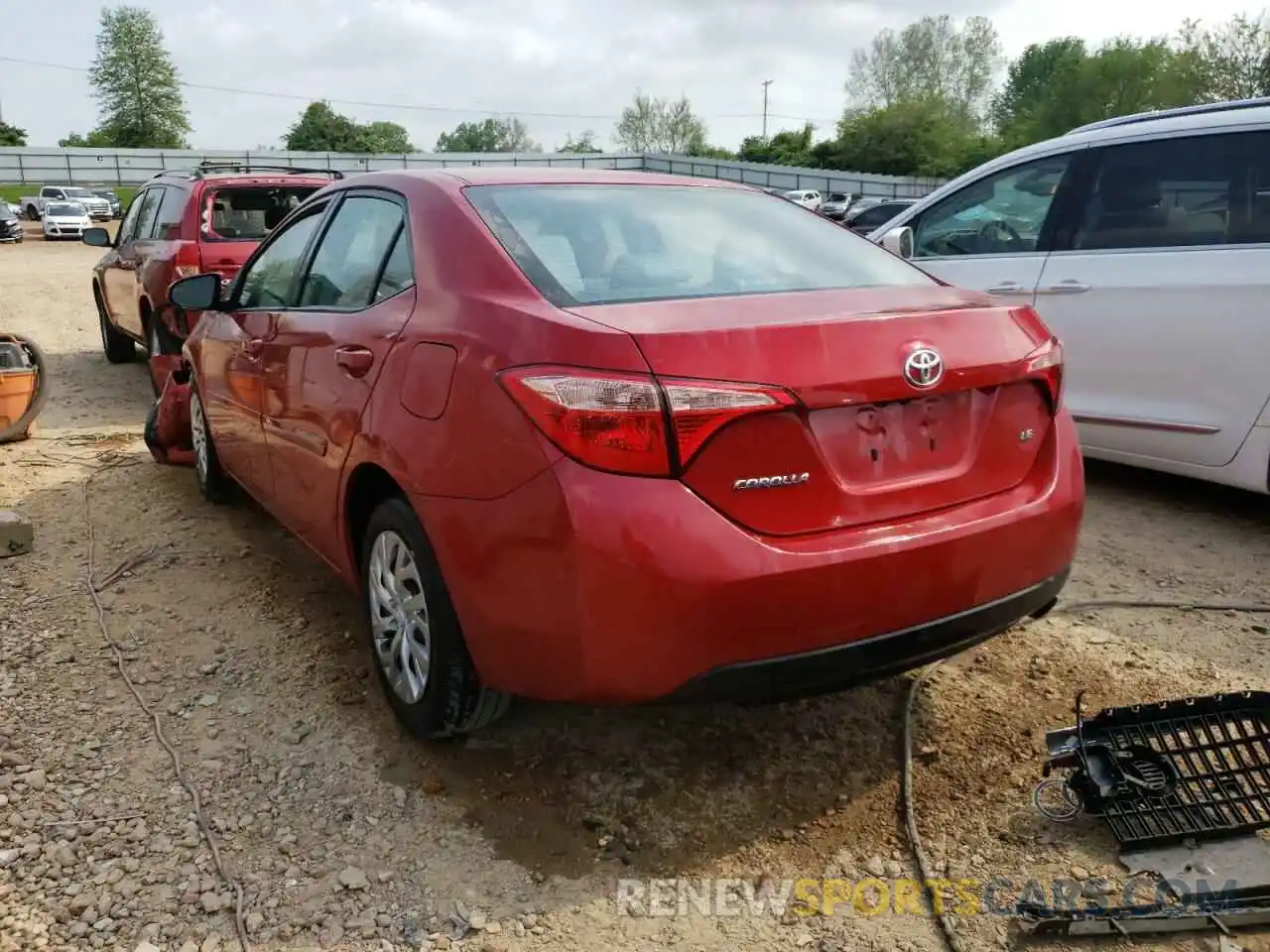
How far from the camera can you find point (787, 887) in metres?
2.42

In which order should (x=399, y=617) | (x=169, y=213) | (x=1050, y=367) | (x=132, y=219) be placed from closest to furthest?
(x=1050, y=367)
(x=399, y=617)
(x=169, y=213)
(x=132, y=219)

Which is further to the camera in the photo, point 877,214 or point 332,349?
point 877,214

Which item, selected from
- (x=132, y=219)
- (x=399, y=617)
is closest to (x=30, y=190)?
(x=132, y=219)

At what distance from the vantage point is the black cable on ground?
2.30 m

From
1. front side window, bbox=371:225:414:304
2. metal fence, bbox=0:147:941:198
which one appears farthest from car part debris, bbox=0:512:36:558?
metal fence, bbox=0:147:941:198

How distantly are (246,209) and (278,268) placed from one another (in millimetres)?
4215

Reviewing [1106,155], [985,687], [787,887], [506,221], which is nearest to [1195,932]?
[787,887]

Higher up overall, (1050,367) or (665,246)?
(665,246)

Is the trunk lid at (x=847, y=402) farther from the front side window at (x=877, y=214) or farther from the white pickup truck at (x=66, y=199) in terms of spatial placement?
the white pickup truck at (x=66, y=199)

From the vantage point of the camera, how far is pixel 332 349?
323 centimetres

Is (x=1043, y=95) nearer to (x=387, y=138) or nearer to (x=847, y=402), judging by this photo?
(x=387, y=138)

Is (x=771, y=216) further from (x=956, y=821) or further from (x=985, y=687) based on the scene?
(x=956, y=821)

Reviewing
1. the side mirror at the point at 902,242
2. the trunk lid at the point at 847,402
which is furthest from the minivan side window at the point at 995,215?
the trunk lid at the point at 847,402

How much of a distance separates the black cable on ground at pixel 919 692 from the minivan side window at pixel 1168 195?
165cm
